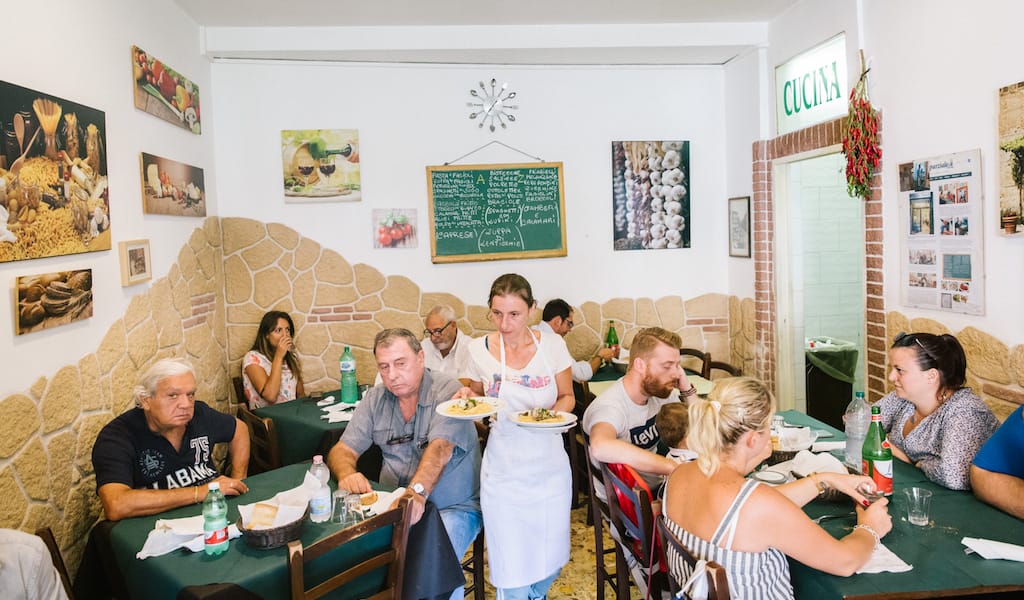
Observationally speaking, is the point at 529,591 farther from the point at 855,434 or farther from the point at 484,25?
the point at 484,25

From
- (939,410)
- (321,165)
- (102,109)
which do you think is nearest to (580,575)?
(939,410)

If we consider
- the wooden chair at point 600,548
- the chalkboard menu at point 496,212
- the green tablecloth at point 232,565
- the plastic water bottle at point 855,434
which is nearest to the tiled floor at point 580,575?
the wooden chair at point 600,548

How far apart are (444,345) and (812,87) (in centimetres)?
299

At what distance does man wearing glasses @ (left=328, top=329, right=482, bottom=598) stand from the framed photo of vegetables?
8.68 ft

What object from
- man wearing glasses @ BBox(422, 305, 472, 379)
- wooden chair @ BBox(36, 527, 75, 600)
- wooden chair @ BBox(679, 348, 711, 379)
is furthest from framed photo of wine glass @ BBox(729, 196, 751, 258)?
wooden chair @ BBox(36, 527, 75, 600)

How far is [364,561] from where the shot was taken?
7.79ft

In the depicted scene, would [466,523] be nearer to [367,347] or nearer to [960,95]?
[367,347]

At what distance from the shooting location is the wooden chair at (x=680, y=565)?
1897mm

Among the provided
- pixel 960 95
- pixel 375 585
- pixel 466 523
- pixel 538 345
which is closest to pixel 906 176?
pixel 960 95

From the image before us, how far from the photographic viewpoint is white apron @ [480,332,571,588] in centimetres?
298

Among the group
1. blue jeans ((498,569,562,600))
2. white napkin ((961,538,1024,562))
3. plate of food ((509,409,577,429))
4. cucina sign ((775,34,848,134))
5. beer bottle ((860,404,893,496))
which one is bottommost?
blue jeans ((498,569,562,600))

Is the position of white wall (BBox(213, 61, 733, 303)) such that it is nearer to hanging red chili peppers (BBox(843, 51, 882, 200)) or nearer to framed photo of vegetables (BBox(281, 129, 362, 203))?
framed photo of vegetables (BBox(281, 129, 362, 203))

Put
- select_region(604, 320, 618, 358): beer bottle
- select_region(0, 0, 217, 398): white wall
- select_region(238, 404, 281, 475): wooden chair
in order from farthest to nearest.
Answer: select_region(604, 320, 618, 358): beer bottle → select_region(238, 404, 281, 475): wooden chair → select_region(0, 0, 217, 398): white wall

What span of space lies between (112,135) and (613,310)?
3.78m
